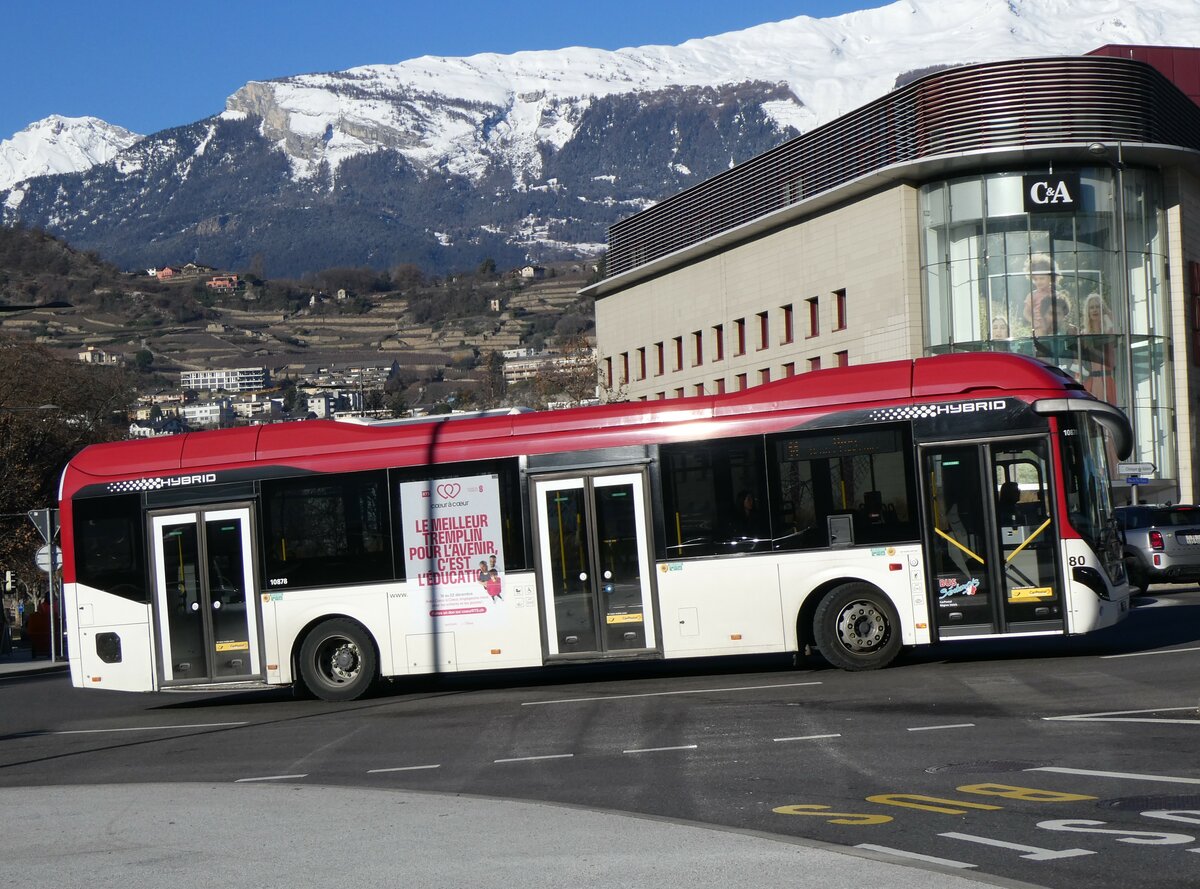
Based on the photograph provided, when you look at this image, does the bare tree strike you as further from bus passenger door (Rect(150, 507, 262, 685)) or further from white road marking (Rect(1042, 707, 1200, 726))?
white road marking (Rect(1042, 707, 1200, 726))

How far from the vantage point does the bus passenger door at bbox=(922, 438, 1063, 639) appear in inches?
643

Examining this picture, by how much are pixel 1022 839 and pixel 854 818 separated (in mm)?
1056

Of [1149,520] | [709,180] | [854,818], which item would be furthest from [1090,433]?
[709,180]

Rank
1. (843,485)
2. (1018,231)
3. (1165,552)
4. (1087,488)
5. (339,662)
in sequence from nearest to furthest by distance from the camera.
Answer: (1087,488), (843,485), (339,662), (1165,552), (1018,231)

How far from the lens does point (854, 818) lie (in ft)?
29.5

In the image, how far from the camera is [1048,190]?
5091 cm

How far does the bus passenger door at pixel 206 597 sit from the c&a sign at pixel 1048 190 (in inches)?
1485

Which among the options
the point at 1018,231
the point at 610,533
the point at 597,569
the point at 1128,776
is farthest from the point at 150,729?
the point at 1018,231

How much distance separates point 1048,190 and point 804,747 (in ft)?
138

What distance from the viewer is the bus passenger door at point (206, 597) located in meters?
18.4

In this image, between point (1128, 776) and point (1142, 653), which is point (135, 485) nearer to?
point (1142, 653)

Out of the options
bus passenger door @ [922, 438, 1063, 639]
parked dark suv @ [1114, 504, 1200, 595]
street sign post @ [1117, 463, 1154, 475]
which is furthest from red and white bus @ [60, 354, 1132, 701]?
street sign post @ [1117, 463, 1154, 475]

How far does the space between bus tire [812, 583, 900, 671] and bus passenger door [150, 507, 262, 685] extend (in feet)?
20.8

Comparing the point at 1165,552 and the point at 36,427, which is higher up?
the point at 36,427
